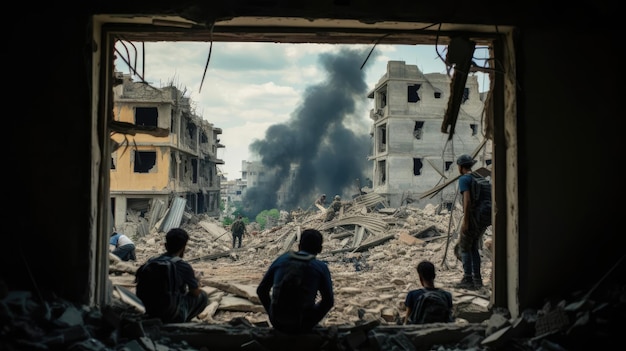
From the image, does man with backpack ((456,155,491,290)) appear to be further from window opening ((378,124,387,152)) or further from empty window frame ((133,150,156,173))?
window opening ((378,124,387,152))

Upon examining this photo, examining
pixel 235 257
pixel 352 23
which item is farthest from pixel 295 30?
pixel 235 257

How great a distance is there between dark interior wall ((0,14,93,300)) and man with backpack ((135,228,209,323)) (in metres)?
0.45

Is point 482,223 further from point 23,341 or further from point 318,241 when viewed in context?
point 23,341

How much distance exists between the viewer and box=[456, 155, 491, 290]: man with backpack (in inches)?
197

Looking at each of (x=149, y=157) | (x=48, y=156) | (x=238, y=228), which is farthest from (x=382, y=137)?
(x=48, y=156)

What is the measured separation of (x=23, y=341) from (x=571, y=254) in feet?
12.6


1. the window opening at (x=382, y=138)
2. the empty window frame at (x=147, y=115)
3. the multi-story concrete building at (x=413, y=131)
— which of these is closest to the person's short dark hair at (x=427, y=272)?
the empty window frame at (x=147, y=115)

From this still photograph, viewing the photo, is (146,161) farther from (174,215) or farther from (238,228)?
(238,228)

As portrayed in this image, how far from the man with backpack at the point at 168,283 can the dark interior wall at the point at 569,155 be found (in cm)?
272

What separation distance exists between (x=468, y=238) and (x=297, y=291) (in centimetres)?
290

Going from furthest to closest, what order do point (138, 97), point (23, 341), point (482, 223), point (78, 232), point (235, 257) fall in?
point (138, 97) → point (235, 257) → point (482, 223) → point (78, 232) → point (23, 341)

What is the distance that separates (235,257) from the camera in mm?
15250

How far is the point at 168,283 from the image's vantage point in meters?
3.22

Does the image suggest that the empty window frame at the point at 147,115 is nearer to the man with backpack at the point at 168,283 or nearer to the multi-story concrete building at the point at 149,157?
the multi-story concrete building at the point at 149,157
